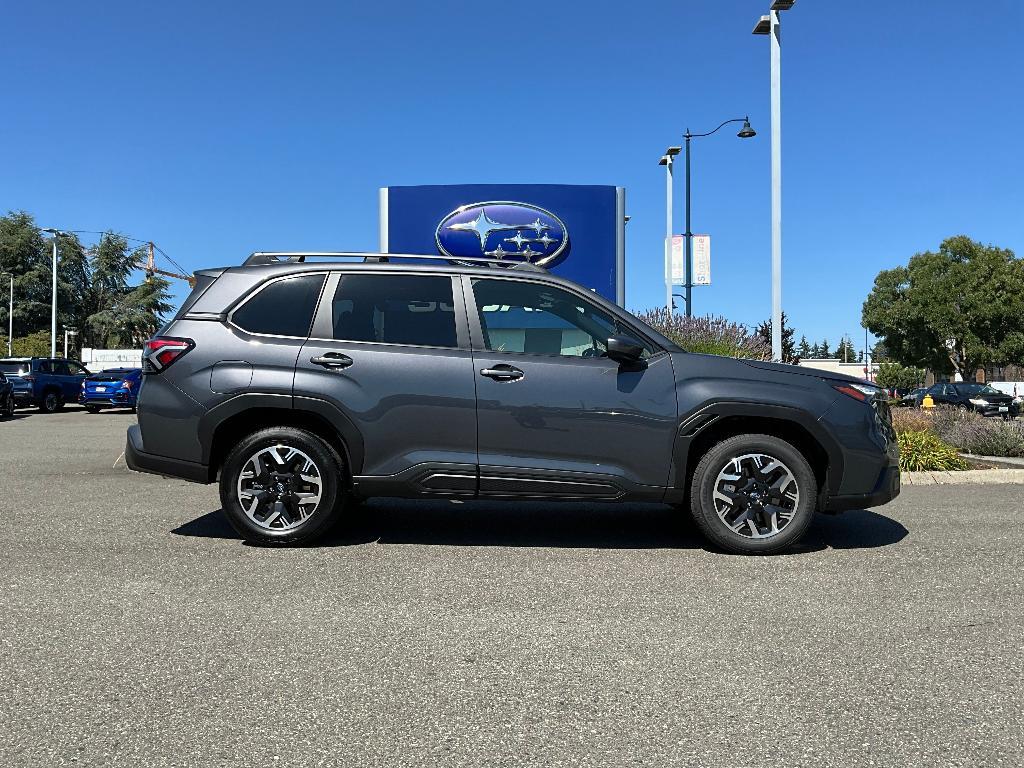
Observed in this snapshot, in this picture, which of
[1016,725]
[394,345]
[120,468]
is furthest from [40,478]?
[1016,725]

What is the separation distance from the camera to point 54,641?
356cm

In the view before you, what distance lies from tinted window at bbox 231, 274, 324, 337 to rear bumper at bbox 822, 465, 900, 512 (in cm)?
359

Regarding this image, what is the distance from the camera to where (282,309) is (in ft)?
18.2

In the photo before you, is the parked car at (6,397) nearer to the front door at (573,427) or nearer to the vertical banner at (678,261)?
the vertical banner at (678,261)

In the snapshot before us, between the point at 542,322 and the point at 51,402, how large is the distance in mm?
26148

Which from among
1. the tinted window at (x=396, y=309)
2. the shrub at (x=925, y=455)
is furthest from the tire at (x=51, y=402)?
the shrub at (x=925, y=455)

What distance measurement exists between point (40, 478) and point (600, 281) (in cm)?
940

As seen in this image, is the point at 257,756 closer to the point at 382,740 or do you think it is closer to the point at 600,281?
the point at 382,740

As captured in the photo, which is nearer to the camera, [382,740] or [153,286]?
[382,740]

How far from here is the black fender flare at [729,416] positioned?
5250 mm

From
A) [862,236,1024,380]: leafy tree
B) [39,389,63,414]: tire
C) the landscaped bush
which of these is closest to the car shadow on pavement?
the landscaped bush

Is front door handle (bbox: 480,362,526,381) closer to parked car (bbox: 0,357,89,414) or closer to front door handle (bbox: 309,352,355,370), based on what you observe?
front door handle (bbox: 309,352,355,370)

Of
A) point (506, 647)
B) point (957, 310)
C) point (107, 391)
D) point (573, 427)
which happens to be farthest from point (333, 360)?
point (957, 310)

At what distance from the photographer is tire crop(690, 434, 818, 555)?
17.2ft
